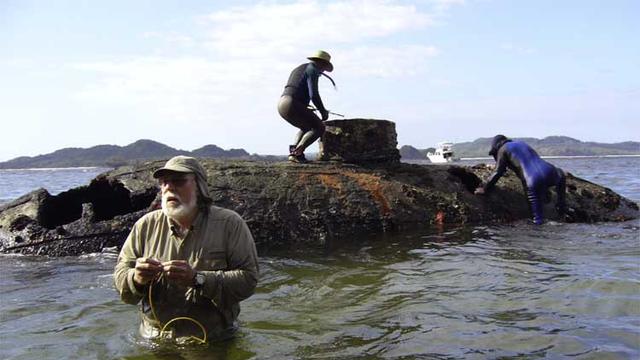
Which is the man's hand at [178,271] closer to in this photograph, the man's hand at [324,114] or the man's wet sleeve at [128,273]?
the man's wet sleeve at [128,273]

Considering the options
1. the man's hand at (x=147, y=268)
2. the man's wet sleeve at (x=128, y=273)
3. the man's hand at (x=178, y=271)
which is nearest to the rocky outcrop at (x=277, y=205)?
the man's wet sleeve at (x=128, y=273)

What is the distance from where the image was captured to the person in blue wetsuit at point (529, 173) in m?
11.0

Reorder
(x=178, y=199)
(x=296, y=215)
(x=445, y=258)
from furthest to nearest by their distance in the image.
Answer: (x=296, y=215) < (x=445, y=258) < (x=178, y=199)

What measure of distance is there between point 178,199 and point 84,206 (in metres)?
4.99

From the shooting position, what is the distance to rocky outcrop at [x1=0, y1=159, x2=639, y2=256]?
8.62 m

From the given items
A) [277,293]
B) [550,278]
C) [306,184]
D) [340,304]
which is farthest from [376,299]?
[306,184]

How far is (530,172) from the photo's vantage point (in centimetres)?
1116

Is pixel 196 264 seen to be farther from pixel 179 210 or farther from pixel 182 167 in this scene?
pixel 182 167

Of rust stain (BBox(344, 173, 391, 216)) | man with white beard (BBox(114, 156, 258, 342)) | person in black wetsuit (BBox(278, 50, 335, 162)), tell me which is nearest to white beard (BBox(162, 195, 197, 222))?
man with white beard (BBox(114, 156, 258, 342))

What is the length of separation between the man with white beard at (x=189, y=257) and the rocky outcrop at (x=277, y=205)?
421cm

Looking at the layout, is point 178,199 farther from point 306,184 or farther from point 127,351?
point 306,184

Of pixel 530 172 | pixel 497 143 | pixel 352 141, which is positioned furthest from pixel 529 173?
pixel 352 141

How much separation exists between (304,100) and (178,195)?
635cm

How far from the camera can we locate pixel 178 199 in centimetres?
436
